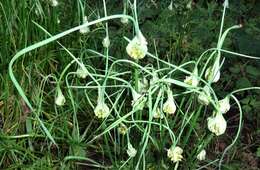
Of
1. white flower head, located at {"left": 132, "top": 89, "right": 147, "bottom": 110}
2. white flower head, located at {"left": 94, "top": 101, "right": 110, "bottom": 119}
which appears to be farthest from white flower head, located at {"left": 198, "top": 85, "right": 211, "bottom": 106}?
white flower head, located at {"left": 94, "top": 101, "right": 110, "bottom": 119}

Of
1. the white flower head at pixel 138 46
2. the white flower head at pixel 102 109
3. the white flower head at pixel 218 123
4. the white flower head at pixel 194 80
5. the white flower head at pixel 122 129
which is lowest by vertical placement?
the white flower head at pixel 122 129

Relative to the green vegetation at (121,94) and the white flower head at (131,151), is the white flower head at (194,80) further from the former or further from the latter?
the white flower head at (131,151)

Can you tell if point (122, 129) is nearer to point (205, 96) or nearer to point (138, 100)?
point (138, 100)

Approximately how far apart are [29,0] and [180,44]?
0.62 metres

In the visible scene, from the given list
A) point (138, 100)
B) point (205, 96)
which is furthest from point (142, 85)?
point (205, 96)

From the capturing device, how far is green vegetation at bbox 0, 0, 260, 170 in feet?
5.63

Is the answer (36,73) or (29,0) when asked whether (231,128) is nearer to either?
(36,73)

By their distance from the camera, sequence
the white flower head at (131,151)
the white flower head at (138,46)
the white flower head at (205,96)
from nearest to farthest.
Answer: the white flower head at (138,46), the white flower head at (205,96), the white flower head at (131,151)

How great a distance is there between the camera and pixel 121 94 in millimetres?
1849

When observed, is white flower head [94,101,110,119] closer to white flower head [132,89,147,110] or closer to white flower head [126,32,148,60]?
white flower head [132,89,147,110]

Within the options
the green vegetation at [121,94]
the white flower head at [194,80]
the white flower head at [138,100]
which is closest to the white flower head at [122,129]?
the green vegetation at [121,94]

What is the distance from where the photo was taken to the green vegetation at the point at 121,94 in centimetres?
171

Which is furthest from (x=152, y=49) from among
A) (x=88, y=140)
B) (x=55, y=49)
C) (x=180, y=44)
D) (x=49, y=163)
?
(x=49, y=163)

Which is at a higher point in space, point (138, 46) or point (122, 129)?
point (138, 46)
